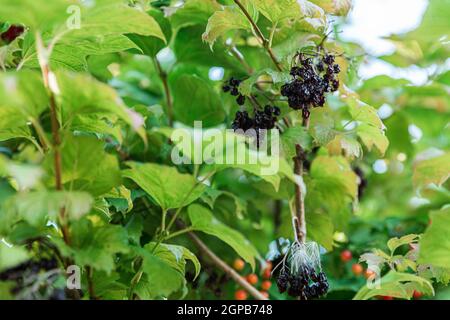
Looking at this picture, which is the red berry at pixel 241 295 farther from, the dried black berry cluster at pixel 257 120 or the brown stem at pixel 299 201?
the dried black berry cluster at pixel 257 120

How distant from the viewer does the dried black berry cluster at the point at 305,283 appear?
1.23m

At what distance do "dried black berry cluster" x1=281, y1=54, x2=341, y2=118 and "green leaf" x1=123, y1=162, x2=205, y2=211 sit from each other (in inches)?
11.5

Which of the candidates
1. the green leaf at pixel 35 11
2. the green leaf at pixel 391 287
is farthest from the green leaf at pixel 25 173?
the green leaf at pixel 391 287

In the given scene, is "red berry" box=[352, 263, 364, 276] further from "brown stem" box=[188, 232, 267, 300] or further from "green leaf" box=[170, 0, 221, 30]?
"green leaf" box=[170, 0, 221, 30]

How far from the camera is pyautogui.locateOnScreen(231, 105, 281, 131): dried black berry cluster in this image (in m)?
1.37

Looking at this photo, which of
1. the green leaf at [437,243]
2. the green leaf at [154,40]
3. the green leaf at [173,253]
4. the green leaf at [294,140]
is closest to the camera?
the green leaf at [437,243]

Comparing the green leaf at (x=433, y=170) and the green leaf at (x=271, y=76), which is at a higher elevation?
the green leaf at (x=271, y=76)

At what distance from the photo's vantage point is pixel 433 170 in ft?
3.89

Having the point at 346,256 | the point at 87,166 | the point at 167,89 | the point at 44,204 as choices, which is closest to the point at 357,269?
the point at 346,256

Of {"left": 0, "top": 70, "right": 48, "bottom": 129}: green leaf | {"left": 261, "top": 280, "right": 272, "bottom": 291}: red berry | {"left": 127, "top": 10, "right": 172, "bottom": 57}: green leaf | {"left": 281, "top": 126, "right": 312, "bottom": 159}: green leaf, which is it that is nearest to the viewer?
{"left": 0, "top": 70, "right": 48, "bottom": 129}: green leaf

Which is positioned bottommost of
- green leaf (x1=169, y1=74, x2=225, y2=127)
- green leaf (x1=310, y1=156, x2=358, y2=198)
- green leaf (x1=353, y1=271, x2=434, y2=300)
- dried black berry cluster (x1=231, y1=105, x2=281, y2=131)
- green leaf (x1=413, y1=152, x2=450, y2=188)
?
green leaf (x1=353, y1=271, x2=434, y2=300)

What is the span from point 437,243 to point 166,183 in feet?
1.52

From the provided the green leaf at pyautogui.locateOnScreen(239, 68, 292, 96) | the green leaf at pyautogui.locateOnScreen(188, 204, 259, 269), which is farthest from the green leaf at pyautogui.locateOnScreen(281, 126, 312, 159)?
the green leaf at pyautogui.locateOnScreen(188, 204, 259, 269)

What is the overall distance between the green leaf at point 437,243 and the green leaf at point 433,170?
0.56 feet
